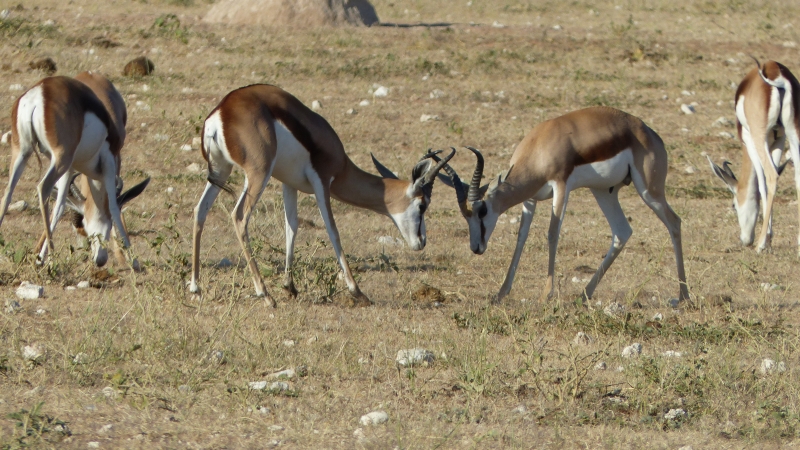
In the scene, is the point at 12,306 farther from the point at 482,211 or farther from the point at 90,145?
the point at 482,211

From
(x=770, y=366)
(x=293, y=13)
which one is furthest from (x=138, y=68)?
(x=770, y=366)

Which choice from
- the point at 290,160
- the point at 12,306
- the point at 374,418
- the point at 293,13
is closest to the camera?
the point at 374,418

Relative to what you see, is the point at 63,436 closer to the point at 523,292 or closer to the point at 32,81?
the point at 523,292

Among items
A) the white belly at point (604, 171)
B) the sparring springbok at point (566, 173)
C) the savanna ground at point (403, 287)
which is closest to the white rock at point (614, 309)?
the savanna ground at point (403, 287)

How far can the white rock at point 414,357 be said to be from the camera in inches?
220

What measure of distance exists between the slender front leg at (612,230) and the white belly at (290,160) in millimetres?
2284

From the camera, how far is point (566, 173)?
7629 mm

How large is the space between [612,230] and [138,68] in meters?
8.18

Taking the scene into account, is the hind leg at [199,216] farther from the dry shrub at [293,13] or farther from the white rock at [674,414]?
the dry shrub at [293,13]

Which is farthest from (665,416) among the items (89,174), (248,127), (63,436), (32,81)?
(32,81)

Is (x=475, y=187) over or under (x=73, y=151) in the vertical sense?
under

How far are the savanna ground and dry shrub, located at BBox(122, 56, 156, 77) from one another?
20cm

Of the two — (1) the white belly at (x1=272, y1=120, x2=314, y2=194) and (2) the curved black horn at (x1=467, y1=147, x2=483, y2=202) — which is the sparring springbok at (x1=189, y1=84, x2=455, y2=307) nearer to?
(1) the white belly at (x1=272, y1=120, x2=314, y2=194)

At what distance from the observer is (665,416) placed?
4.95 m
